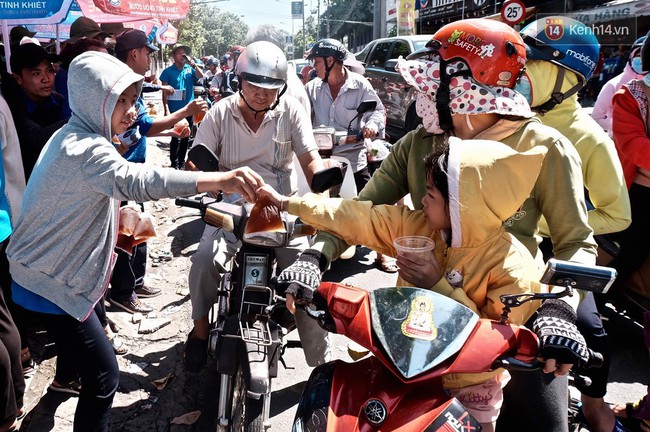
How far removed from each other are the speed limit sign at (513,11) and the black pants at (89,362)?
14349mm

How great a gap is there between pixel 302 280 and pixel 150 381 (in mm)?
2251

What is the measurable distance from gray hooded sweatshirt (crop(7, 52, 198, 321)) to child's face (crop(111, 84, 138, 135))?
0.21ft

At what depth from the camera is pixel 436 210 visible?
1.86 m

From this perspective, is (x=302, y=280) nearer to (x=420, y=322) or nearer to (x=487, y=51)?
(x=420, y=322)

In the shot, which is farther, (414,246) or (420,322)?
(414,246)

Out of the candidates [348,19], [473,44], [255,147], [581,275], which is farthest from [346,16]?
[581,275]

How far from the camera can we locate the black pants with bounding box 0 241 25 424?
2.62m

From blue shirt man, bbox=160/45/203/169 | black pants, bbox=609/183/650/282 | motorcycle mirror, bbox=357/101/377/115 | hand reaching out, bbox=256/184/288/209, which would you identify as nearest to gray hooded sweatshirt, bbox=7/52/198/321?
hand reaching out, bbox=256/184/288/209

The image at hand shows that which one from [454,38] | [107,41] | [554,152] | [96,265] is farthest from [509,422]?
[107,41]

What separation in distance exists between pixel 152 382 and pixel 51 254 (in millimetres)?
1533

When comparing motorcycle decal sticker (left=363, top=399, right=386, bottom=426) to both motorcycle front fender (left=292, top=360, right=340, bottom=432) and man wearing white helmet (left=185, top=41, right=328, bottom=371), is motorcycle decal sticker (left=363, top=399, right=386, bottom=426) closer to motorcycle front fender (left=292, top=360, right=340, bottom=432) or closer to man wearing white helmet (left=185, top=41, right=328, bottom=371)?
motorcycle front fender (left=292, top=360, right=340, bottom=432)

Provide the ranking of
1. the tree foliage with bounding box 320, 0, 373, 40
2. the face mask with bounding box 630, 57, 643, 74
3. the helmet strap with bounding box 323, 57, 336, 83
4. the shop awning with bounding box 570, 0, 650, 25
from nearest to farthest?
the face mask with bounding box 630, 57, 643, 74, the helmet strap with bounding box 323, 57, 336, 83, the shop awning with bounding box 570, 0, 650, 25, the tree foliage with bounding box 320, 0, 373, 40

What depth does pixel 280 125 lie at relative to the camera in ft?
11.5

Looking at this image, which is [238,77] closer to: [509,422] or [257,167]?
[257,167]
